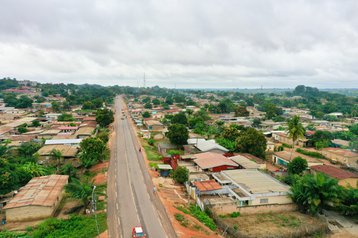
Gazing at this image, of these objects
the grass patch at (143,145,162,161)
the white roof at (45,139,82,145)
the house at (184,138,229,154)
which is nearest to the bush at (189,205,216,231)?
the grass patch at (143,145,162,161)

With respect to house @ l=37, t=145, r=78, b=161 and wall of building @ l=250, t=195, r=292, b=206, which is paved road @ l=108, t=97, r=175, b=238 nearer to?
house @ l=37, t=145, r=78, b=161

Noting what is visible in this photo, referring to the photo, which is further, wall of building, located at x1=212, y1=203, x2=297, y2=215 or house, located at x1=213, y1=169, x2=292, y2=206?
house, located at x1=213, y1=169, x2=292, y2=206

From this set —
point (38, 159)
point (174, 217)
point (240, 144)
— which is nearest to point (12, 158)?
point (38, 159)

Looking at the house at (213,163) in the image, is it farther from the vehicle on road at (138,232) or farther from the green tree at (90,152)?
the vehicle on road at (138,232)

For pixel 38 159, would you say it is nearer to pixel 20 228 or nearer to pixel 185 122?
pixel 20 228

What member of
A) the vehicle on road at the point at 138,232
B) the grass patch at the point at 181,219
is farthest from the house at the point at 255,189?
the vehicle on road at the point at 138,232
